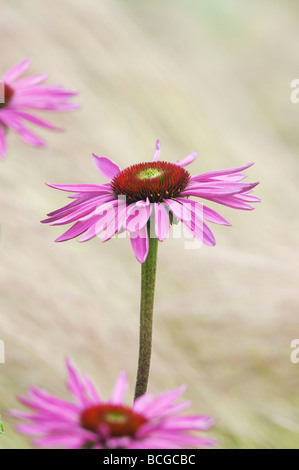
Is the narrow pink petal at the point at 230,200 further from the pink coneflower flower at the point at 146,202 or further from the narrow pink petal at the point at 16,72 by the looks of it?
the narrow pink petal at the point at 16,72

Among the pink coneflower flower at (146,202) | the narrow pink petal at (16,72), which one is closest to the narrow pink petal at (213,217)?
the pink coneflower flower at (146,202)

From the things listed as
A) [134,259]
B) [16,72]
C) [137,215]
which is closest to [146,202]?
[137,215]

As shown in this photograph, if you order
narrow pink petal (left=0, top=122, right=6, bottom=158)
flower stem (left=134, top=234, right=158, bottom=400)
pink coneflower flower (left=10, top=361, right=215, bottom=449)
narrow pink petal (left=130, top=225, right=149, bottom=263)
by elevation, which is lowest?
pink coneflower flower (left=10, top=361, right=215, bottom=449)

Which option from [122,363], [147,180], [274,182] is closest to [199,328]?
[122,363]

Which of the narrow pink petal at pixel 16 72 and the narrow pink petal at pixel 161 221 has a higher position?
the narrow pink petal at pixel 16 72

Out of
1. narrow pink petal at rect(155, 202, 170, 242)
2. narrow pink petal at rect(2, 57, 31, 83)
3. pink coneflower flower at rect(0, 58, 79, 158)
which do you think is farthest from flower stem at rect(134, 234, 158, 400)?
narrow pink petal at rect(2, 57, 31, 83)

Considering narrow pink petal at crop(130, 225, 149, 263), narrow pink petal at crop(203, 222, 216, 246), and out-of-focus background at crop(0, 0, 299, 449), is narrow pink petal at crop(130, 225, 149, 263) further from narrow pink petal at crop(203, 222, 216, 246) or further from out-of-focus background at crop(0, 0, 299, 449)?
out-of-focus background at crop(0, 0, 299, 449)

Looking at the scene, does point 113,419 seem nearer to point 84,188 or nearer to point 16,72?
point 84,188
